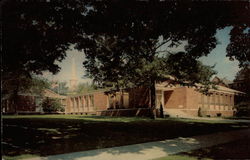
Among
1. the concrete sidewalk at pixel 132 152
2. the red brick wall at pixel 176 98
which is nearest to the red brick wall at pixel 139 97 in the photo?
the red brick wall at pixel 176 98

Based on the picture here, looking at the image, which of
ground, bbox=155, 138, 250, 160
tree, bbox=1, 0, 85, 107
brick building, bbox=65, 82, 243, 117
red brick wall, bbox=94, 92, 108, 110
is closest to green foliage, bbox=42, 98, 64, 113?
brick building, bbox=65, 82, 243, 117

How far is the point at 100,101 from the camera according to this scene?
3928 centimetres

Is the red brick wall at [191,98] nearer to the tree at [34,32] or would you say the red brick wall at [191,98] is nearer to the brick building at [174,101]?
the brick building at [174,101]

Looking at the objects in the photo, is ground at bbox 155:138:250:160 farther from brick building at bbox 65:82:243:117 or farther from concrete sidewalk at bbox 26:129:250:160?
brick building at bbox 65:82:243:117

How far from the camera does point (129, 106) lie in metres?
33.3

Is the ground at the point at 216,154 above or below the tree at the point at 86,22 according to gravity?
below

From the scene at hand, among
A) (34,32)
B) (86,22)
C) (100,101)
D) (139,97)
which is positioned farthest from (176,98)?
(34,32)

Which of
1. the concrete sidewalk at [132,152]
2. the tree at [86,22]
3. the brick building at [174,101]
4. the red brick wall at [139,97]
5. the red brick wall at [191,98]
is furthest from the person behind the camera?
the red brick wall at [191,98]

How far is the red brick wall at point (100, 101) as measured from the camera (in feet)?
125

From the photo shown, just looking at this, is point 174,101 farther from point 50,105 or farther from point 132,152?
point 132,152

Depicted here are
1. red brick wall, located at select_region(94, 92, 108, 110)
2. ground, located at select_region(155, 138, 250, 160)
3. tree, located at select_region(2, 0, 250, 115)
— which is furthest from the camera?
red brick wall, located at select_region(94, 92, 108, 110)

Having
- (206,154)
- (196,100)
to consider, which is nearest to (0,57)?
(206,154)

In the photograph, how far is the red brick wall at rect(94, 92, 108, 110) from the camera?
3809 centimetres

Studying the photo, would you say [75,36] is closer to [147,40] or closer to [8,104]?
[147,40]
